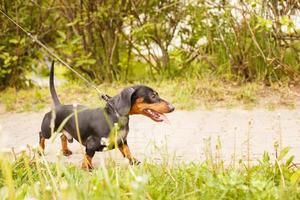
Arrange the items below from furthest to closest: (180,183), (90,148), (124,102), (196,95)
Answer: (196,95) < (90,148) < (124,102) < (180,183)

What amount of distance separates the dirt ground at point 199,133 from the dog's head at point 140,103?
383 millimetres

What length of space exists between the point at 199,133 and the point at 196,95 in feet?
4.50

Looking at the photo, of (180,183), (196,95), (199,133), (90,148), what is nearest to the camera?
(180,183)

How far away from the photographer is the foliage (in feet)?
22.5

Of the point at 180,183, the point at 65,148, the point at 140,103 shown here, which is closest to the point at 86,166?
the point at 140,103

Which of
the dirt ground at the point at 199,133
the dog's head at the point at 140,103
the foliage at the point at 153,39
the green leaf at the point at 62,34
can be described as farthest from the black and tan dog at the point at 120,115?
the green leaf at the point at 62,34

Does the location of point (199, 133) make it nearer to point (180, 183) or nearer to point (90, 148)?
point (90, 148)

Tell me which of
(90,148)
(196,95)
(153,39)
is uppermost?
(153,39)

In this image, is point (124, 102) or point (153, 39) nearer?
point (124, 102)

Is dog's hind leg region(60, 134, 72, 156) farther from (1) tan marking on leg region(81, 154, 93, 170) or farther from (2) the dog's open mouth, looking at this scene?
(2) the dog's open mouth

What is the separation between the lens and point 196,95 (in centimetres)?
653

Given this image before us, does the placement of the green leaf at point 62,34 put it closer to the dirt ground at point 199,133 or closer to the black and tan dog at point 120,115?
the dirt ground at point 199,133

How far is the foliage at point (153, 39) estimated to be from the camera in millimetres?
6855

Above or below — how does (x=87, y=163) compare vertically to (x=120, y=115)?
below
